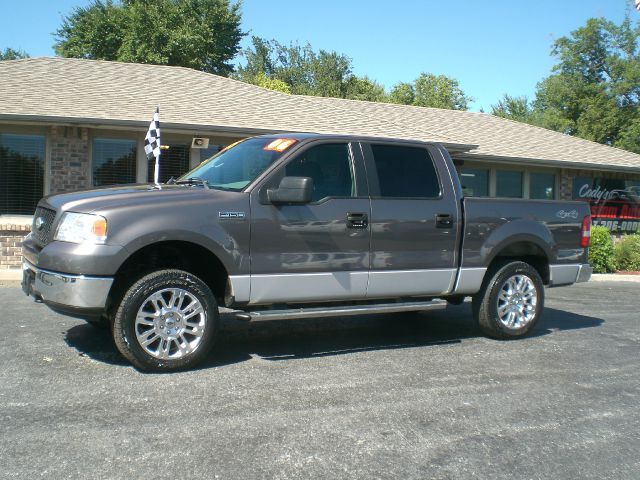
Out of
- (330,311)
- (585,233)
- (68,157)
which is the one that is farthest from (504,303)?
(68,157)

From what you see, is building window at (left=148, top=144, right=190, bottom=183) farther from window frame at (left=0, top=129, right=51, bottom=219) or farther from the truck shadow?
the truck shadow

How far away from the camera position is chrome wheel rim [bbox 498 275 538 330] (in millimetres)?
6832

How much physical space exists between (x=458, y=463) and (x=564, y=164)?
1541 centimetres

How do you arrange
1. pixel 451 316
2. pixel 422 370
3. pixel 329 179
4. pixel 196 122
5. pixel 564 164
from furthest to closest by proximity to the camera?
pixel 564 164 < pixel 196 122 < pixel 451 316 < pixel 329 179 < pixel 422 370

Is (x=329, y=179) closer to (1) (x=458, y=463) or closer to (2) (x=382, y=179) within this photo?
(2) (x=382, y=179)

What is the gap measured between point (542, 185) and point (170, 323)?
15736 mm

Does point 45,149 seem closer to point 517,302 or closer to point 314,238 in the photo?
point 314,238

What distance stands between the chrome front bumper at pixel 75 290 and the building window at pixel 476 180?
13.6 metres

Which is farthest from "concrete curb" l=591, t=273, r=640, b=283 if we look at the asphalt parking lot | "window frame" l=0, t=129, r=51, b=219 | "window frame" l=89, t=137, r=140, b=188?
"window frame" l=0, t=129, r=51, b=219

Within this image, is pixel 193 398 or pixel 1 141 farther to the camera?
pixel 1 141

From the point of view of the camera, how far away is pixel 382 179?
20.3ft

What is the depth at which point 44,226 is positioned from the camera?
5.32 meters

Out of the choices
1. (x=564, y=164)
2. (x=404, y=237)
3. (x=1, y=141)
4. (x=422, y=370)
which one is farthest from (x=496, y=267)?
(x=564, y=164)

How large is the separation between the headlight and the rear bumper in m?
4.86
